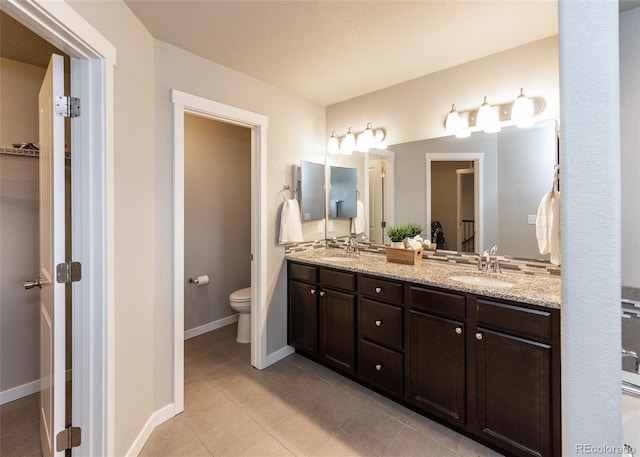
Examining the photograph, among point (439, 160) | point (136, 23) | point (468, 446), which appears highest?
point (136, 23)

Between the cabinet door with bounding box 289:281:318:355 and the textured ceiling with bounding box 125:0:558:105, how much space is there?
5.98 ft

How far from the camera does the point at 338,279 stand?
7.55 feet

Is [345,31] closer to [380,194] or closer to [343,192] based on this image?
[380,194]

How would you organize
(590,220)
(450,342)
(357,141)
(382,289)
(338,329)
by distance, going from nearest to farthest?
(590,220), (450,342), (382,289), (338,329), (357,141)

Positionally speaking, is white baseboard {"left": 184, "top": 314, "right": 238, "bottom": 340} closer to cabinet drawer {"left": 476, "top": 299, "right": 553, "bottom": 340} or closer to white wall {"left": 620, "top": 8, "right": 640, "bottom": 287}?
cabinet drawer {"left": 476, "top": 299, "right": 553, "bottom": 340}

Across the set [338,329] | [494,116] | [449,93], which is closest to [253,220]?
[338,329]

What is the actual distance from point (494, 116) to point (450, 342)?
1.58 meters

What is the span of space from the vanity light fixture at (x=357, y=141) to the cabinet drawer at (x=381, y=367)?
69.4 inches

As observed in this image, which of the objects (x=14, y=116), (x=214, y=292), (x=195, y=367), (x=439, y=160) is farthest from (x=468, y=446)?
(x=14, y=116)

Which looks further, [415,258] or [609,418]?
[415,258]

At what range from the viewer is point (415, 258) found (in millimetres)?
2277

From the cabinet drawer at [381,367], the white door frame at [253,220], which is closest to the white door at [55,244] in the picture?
the white door frame at [253,220]

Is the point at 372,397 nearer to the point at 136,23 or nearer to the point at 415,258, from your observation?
the point at 415,258

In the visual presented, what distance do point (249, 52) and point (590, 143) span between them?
2.02 meters
